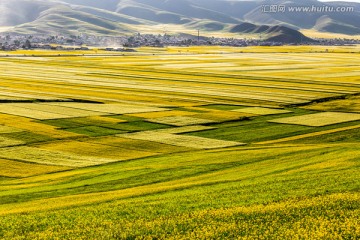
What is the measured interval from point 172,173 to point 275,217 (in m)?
16.6

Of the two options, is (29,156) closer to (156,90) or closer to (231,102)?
(231,102)

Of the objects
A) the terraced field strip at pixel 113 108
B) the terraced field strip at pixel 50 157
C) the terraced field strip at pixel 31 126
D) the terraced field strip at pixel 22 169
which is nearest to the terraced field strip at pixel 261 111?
the terraced field strip at pixel 113 108

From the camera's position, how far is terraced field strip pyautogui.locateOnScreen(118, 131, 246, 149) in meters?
53.3

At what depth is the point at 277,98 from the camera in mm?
91000

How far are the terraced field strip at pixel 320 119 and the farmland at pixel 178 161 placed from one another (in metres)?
0.23

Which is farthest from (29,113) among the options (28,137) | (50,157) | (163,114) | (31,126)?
(50,157)

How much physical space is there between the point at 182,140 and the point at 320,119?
2114cm

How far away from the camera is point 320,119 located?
6919 centimetres

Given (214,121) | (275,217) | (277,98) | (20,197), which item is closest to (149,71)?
(277,98)

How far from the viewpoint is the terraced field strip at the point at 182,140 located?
53.3 metres

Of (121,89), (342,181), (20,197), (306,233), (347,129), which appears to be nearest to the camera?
(306,233)

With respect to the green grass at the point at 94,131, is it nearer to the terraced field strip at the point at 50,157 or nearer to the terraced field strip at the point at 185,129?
the terraced field strip at the point at 185,129

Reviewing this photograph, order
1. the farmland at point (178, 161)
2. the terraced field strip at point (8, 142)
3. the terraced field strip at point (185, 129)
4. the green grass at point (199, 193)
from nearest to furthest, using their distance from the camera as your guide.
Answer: the green grass at point (199, 193) → the farmland at point (178, 161) → the terraced field strip at point (8, 142) → the terraced field strip at point (185, 129)

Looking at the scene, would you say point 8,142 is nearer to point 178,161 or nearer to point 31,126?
point 31,126
